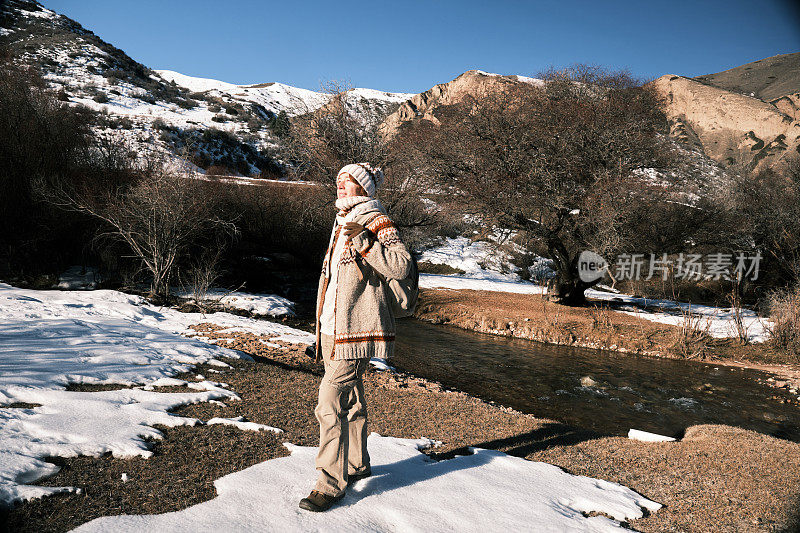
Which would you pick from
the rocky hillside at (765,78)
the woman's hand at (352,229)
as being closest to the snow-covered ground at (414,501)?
the woman's hand at (352,229)

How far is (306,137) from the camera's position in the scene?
17.0m

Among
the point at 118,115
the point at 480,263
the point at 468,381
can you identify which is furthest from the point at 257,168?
the point at 468,381

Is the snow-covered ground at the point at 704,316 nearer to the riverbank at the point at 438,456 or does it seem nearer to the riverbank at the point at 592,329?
the riverbank at the point at 592,329

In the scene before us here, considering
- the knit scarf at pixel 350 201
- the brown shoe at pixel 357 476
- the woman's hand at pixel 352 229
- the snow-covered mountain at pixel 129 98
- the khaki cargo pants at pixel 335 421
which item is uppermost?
the snow-covered mountain at pixel 129 98

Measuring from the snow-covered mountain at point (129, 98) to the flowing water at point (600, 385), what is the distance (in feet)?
77.9

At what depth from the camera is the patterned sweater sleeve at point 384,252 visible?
274cm

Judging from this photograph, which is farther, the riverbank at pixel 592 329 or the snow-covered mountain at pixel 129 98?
the snow-covered mountain at pixel 129 98

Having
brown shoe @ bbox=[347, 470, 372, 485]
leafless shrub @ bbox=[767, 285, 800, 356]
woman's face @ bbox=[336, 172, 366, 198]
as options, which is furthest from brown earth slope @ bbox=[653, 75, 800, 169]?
brown shoe @ bbox=[347, 470, 372, 485]

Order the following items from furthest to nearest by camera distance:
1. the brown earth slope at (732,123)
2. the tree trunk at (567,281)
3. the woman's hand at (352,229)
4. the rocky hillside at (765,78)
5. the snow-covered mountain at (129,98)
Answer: the rocky hillside at (765,78) < the brown earth slope at (732,123) < the snow-covered mountain at (129,98) < the tree trunk at (567,281) < the woman's hand at (352,229)

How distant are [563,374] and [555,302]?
685 cm

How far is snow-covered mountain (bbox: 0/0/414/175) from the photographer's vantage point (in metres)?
35.0

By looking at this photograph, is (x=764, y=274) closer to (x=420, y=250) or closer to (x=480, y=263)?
(x=480, y=263)

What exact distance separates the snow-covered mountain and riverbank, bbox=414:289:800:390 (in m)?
19.8

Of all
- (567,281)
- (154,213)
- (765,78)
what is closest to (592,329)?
(567,281)
